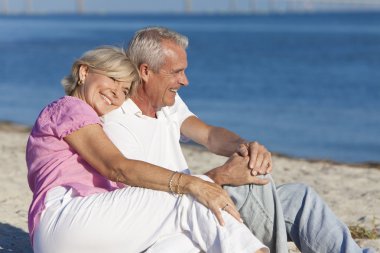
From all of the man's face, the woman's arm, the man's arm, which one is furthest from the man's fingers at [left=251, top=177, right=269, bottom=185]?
the man's face

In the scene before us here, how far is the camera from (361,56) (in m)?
32.2

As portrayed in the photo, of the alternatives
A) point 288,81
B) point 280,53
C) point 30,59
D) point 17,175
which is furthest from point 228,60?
point 17,175

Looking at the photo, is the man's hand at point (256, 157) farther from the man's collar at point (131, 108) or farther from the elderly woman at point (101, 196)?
the man's collar at point (131, 108)

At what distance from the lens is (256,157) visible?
3.75 m

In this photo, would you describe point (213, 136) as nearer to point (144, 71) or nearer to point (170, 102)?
point (170, 102)

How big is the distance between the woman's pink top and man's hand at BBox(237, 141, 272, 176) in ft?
1.93

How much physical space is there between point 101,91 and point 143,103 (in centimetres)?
40

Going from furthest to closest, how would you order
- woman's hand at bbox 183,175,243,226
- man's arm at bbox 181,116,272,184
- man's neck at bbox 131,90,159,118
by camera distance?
man's arm at bbox 181,116,272,184 → man's neck at bbox 131,90,159,118 → woman's hand at bbox 183,175,243,226

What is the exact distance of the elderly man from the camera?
364cm

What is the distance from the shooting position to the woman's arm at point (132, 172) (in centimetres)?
335

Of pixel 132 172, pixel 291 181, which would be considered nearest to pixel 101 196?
pixel 132 172

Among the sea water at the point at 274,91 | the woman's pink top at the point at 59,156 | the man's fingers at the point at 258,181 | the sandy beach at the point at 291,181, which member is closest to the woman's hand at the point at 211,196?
the man's fingers at the point at 258,181

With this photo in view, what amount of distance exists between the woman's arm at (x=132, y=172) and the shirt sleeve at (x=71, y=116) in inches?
0.8

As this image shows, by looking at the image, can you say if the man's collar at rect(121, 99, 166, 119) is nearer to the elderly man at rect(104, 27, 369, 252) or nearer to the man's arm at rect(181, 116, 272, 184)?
the elderly man at rect(104, 27, 369, 252)
